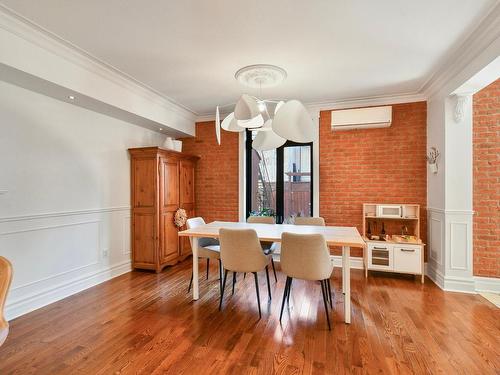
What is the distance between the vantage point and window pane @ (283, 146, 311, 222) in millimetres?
4469

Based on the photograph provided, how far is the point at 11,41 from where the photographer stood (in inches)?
86.4

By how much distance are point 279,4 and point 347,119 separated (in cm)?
239

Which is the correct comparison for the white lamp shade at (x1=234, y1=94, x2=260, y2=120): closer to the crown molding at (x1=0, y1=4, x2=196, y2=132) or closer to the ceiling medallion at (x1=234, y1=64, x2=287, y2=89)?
the ceiling medallion at (x1=234, y1=64, x2=287, y2=89)

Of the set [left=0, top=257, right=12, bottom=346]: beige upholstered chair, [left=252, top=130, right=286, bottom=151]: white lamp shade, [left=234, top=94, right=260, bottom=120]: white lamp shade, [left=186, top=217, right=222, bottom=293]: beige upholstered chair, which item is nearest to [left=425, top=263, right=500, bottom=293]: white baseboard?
[left=252, top=130, right=286, bottom=151]: white lamp shade

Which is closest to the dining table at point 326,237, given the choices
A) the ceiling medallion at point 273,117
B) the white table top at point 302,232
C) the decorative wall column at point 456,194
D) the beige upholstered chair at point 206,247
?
the white table top at point 302,232

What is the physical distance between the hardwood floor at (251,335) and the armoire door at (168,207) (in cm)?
88

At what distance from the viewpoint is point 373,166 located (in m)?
4.07

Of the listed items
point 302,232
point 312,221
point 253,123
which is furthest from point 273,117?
Result: point 312,221

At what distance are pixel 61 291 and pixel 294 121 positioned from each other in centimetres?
316

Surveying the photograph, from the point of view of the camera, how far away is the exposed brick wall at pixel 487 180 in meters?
3.14

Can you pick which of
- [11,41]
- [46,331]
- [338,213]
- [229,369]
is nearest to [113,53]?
[11,41]

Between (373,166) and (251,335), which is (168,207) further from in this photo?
(373,166)

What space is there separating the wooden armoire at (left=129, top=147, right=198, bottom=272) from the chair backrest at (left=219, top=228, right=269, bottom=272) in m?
1.69

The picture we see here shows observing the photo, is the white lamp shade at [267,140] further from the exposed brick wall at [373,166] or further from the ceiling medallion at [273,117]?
the exposed brick wall at [373,166]
